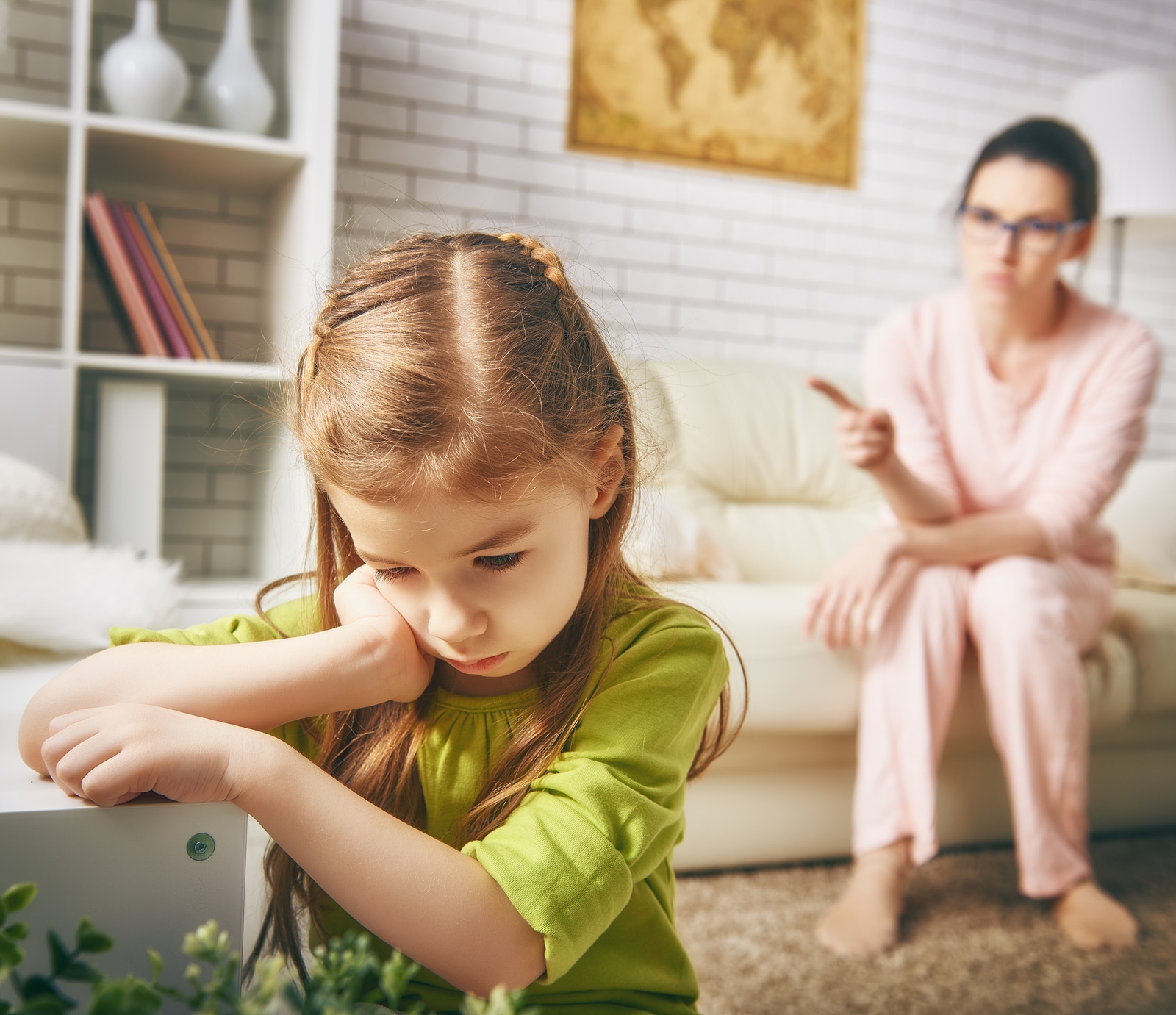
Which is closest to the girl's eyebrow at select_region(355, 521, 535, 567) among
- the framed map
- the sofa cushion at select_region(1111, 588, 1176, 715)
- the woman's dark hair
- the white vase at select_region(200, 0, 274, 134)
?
the woman's dark hair

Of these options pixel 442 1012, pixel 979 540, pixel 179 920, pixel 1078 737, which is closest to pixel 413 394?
pixel 179 920

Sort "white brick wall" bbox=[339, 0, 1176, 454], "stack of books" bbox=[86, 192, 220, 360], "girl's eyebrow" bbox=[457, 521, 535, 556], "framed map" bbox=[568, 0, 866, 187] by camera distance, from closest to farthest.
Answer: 1. "girl's eyebrow" bbox=[457, 521, 535, 556]
2. "stack of books" bbox=[86, 192, 220, 360]
3. "white brick wall" bbox=[339, 0, 1176, 454]
4. "framed map" bbox=[568, 0, 866, 187]

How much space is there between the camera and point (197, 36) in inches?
88.0

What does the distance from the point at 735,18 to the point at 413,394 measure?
2.51 m

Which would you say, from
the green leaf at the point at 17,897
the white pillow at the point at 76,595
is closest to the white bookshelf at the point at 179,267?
the white pillow at the point at 76,595

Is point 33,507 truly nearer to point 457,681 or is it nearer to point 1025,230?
point 457,681

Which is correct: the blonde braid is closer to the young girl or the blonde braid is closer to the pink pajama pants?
the young girl

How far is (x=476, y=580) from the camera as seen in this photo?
24.6 inches

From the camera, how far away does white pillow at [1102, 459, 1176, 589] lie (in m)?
2.11

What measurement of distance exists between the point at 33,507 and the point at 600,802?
1088 mm

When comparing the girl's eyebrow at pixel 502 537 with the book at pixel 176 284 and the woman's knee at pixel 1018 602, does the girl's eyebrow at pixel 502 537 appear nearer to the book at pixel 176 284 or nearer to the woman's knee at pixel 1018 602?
the woman's knee at pixel 1018 602

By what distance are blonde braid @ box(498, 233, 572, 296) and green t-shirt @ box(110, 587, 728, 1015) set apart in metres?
0.25

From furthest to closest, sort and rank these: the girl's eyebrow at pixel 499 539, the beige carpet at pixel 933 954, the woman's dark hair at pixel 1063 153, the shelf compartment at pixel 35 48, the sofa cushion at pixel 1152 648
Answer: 1. the shelf compartment at pixel 35 48
2. the sofa cushion at pixel 1152 648
3. the woman's dark hair at pixel 1063 153
4. the beige carpet at pixel 933 954
5. the girl's eyebrow at pixel 499 539

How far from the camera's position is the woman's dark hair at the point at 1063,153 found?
171 cm
